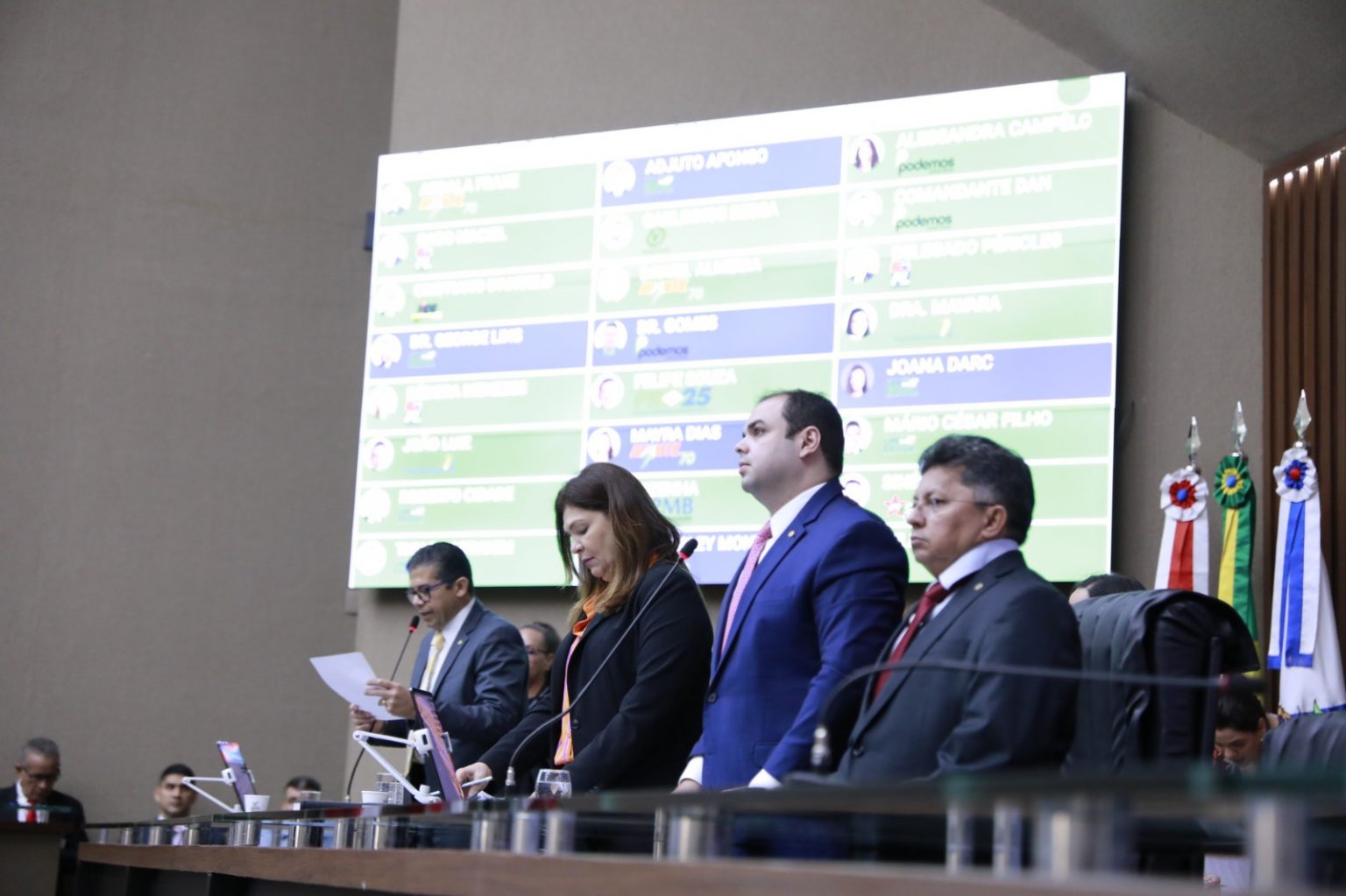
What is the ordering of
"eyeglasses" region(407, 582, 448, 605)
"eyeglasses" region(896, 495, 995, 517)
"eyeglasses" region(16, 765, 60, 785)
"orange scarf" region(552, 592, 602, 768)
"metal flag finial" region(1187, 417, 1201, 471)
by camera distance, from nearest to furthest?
"eyeglasses" region(896, 495, 995, 517), "orange scarf" region(552, 592, 602, 768), "eyeglasses" region(407, 582, 448, 605), "metal flag finial" region(1187, 417, 1201, 471), "eyeglasses" region(16, 765, 60, 785)

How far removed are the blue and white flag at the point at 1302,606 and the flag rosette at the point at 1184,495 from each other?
9.7 inches

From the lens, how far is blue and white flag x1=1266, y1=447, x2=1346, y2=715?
451 cm

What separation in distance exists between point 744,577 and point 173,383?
17.3 feet

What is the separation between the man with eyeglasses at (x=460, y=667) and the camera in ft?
12.6

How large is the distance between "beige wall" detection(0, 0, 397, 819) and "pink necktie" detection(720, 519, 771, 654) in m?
5.08

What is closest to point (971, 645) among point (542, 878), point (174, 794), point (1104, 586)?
point (542, 878)

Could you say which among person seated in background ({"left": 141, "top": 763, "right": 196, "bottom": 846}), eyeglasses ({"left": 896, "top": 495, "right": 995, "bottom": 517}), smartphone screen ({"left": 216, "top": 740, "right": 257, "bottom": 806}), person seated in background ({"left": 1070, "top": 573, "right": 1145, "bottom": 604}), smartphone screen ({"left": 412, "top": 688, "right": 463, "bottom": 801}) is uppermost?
eyeglasses ({"left": 896, "top": 495, "right": 995, "bottom": 517})

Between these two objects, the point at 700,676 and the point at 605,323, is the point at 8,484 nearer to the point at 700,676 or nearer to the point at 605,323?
the point at 605,323

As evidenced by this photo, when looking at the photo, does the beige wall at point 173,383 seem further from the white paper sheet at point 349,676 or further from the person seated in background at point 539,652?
the white paper sheet at point 349,676

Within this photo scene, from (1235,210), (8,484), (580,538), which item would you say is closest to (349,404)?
(8,484)

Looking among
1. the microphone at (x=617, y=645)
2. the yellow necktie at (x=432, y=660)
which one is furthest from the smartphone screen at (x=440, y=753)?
the yellow necktie at (x=432, y=660)

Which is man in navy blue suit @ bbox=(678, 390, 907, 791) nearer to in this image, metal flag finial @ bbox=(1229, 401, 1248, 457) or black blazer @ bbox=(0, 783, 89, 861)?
metal flag finial @ bbox=(1229, 401, 1248, 457)

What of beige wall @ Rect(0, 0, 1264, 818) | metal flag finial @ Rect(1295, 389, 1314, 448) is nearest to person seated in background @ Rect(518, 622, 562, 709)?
beige wall @ Rect(0, 0, 1264, 818)

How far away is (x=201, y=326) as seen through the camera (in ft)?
25.3
